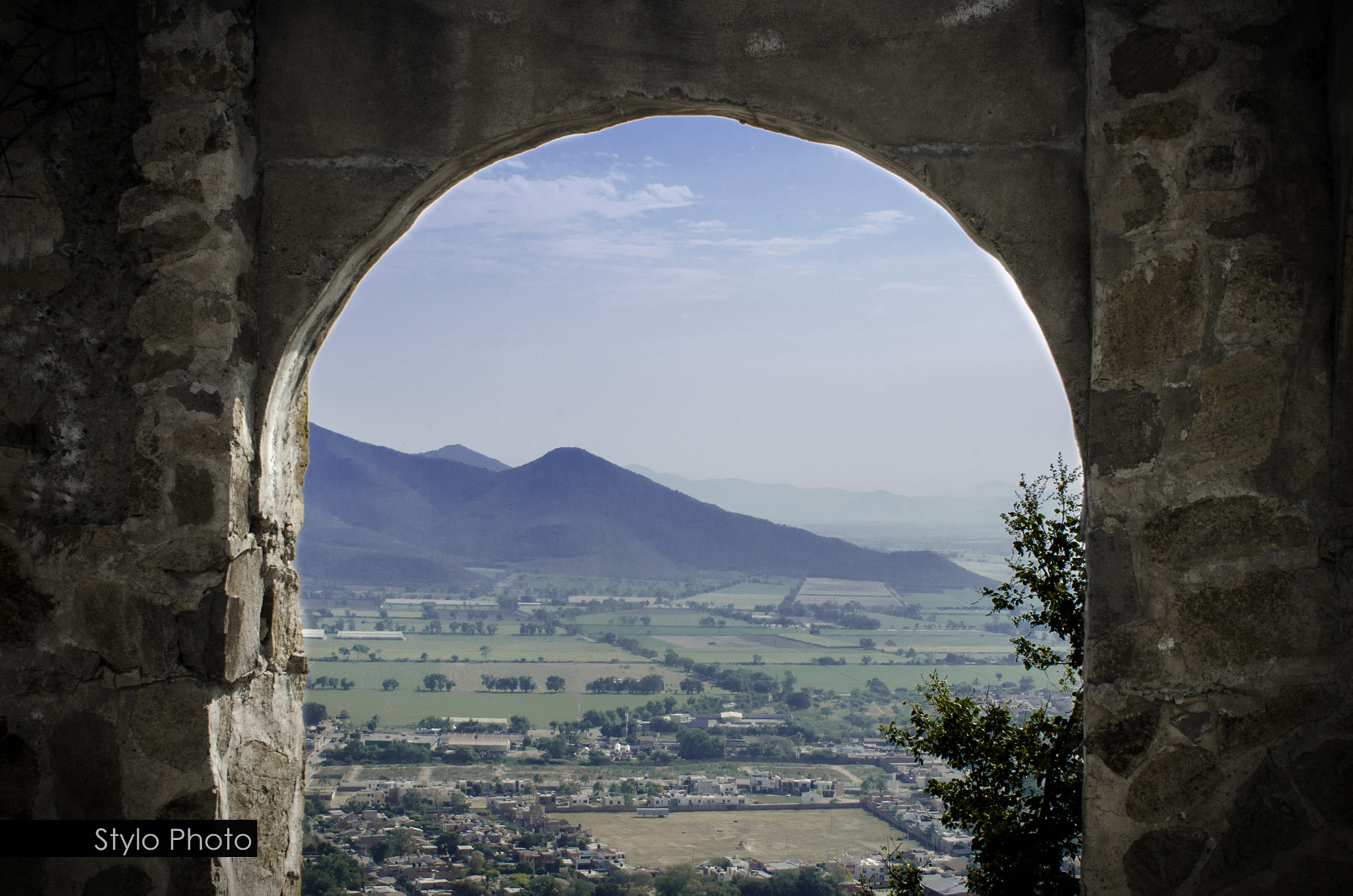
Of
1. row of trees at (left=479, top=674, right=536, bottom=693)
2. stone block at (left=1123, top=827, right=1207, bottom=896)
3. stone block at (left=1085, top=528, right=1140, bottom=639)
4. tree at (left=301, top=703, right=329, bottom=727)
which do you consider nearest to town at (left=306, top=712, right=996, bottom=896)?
tree at (left=301, top=703, right=329, bottom=727)

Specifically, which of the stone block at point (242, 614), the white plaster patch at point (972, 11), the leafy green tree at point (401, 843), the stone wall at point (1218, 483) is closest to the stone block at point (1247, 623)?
the stone wall at point (1218, 483)

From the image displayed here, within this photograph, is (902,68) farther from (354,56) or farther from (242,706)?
→ (242,706)

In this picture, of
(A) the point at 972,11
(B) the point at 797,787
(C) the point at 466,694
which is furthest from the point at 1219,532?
(C) the point at 466,694

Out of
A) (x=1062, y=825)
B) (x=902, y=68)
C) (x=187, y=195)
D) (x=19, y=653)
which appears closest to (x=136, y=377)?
(x=187, y=195)

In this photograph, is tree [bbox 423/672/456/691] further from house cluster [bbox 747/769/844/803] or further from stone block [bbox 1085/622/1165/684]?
stone block [bbox 1085/622/1165/684]

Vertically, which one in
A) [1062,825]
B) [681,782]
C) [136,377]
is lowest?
[681,782]
